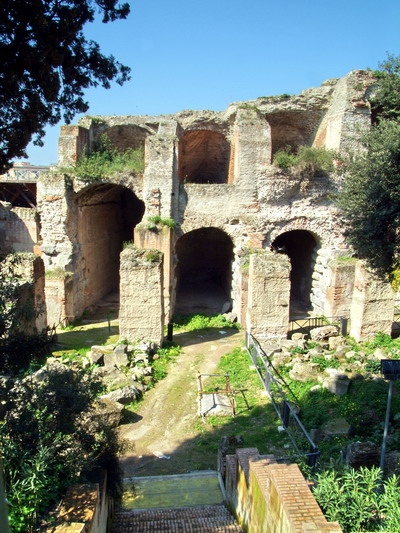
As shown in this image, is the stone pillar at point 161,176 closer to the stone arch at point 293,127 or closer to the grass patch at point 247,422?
the stone arch at point 293,127

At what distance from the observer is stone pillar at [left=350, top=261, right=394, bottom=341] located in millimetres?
12039

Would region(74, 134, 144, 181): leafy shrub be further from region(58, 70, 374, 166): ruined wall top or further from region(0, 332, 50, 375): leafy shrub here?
region(0, 332, 50, 375): leafy shrub

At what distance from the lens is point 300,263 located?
715 inches

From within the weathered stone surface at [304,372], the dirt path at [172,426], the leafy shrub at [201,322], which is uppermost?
the weathered stone surface at [304,372]

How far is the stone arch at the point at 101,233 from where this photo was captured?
651 inches

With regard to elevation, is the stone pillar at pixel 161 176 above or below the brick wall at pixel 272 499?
above

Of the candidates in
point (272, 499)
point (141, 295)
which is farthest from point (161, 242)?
point (272, 499)

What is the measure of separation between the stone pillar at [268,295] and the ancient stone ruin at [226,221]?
0.10 feet

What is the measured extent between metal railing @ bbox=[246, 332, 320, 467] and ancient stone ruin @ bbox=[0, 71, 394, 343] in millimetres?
1436

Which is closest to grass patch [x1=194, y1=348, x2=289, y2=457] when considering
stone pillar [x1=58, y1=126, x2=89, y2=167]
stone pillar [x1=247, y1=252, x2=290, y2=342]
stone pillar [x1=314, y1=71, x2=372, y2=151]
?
stone pillar [x1=247, y1=252, x2=290, y2=342]

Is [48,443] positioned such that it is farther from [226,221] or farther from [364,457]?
[226,221]

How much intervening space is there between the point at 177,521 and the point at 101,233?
14.5 m

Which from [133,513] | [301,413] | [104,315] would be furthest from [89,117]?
[133,513]

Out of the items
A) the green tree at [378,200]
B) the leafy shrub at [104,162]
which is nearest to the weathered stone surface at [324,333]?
the green tree at [378,200]
